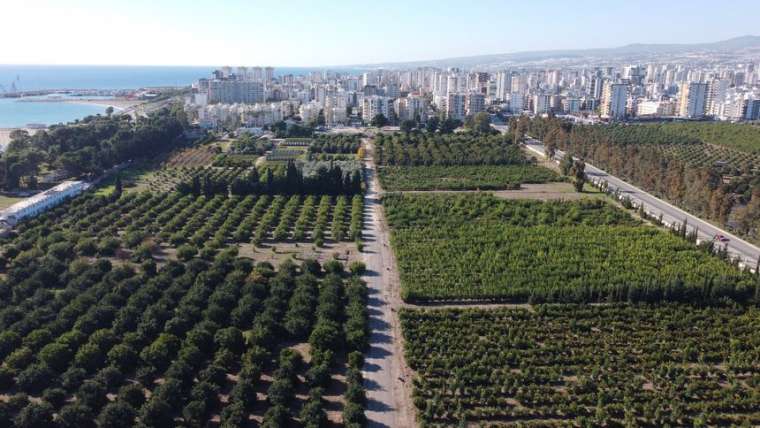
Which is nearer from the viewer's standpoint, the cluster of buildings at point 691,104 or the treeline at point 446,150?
the treeline at point 446,150

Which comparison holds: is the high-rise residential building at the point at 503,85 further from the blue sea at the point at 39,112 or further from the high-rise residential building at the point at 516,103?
the blue sea at the point at 39,112

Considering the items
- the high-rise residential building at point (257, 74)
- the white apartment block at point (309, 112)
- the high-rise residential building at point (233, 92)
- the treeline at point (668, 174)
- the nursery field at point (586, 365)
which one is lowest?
the nursery field at point (586, 365)

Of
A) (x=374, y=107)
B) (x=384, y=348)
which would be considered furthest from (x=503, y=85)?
(x=384, y=348)

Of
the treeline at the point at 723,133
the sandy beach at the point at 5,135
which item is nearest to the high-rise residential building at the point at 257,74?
the sandy beach at the point at 5,135

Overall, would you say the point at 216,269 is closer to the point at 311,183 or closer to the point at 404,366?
the point at 404,366

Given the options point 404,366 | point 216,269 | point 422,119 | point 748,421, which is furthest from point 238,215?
point 422,119
